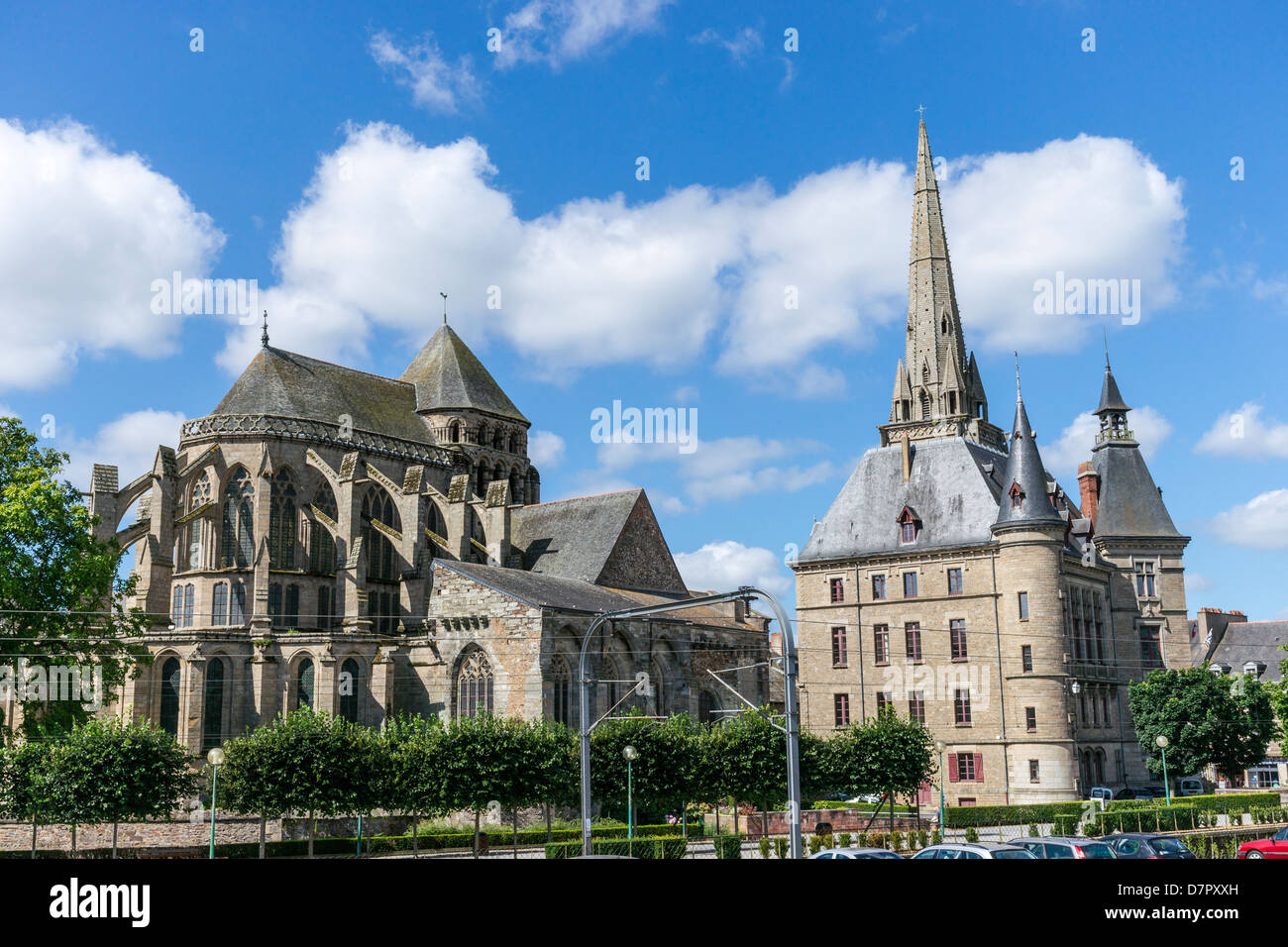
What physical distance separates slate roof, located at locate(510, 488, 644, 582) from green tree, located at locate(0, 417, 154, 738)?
26037 millimetres

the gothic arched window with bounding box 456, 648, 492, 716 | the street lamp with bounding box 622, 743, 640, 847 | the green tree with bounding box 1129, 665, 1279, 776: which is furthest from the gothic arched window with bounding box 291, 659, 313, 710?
the green tree with bounding box 1129, 665, 1279, 776

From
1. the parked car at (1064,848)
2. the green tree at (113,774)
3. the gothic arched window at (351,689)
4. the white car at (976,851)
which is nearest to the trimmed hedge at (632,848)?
the white car at (976,851)

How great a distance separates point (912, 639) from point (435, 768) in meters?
28.2

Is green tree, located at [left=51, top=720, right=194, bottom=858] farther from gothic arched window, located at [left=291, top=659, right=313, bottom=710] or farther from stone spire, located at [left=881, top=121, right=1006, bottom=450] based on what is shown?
stone spire, located at [left=881, top=121, right=1006, bottom=450]

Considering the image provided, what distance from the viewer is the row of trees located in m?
36.3

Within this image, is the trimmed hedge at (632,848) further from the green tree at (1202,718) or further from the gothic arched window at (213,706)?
the green tree at (1202,718)

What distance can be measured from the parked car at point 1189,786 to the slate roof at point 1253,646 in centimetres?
1667

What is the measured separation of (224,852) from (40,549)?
1125 cm

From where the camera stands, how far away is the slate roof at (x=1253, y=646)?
80000mm

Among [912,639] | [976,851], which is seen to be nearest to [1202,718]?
[912,639]

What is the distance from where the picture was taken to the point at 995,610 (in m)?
56.5
